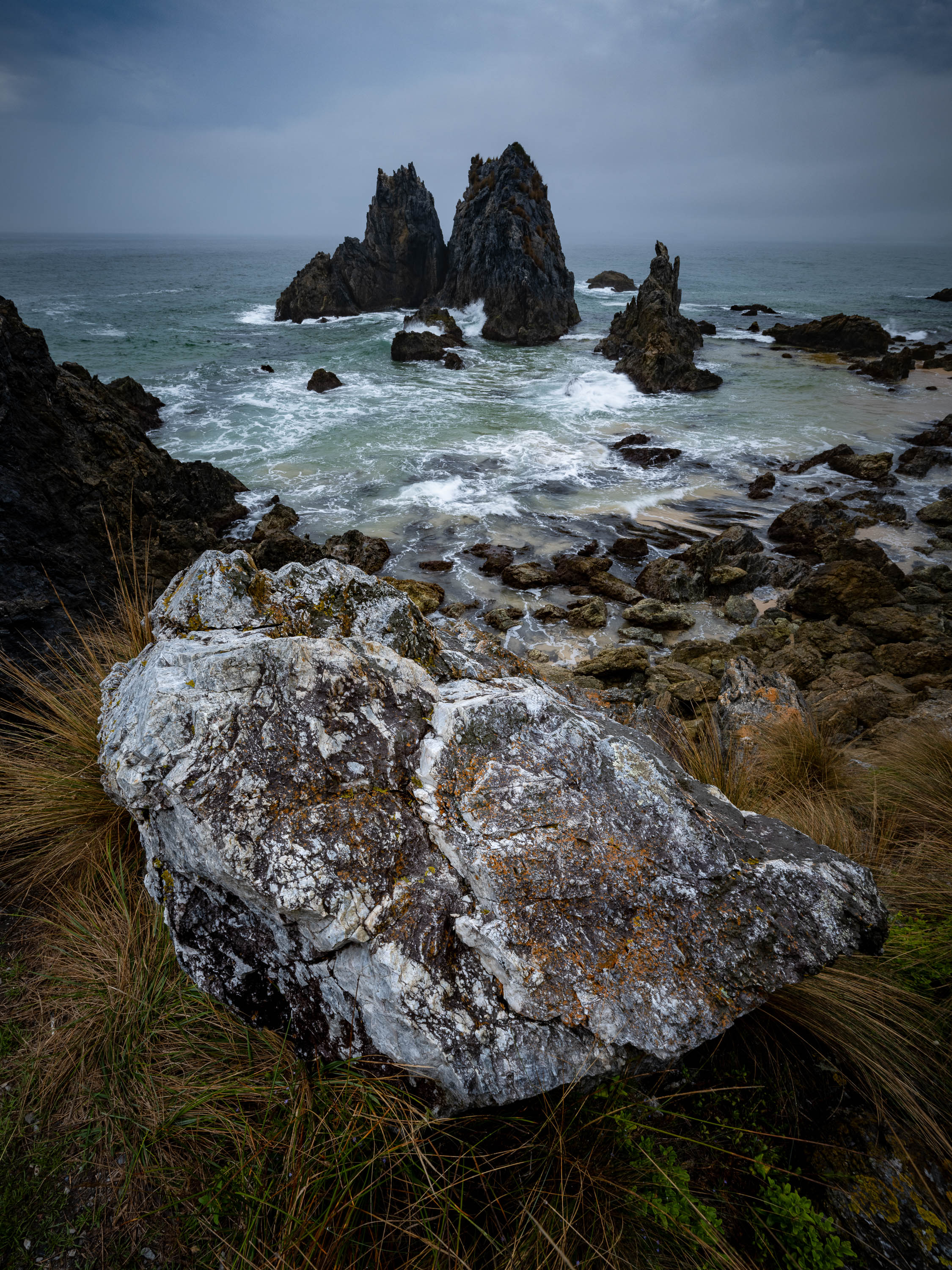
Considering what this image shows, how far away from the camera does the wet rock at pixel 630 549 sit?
13.3 meters

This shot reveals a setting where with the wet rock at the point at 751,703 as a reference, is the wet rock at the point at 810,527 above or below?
below

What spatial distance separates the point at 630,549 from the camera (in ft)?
44.0

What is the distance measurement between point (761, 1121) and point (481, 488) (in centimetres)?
1612

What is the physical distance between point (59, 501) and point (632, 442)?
18226 millimetres

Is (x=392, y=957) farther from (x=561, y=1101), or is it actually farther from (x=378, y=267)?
(x=378, y=267)

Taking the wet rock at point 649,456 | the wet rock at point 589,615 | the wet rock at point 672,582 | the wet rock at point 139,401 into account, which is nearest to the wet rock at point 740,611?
the wet rock at point 672,582

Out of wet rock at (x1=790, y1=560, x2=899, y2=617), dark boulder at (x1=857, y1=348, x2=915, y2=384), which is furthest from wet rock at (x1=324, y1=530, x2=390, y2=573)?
dark boulder at (x1=857, y1=348, x2=915, y2=384)

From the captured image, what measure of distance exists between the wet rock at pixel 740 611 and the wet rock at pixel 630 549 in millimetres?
2564

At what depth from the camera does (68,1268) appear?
1561mm

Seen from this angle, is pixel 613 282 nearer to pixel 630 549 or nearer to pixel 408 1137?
pixel 630 549

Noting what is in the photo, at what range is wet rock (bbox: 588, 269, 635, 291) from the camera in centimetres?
6856

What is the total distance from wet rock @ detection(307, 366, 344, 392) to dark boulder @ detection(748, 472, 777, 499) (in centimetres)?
2002

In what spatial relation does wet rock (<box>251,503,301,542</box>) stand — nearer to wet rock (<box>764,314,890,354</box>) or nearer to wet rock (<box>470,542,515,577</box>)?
wet rock (<box>470,542,515,577</box>)

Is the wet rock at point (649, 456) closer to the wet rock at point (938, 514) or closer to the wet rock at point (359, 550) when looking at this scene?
the wet rock at point (938, 514)
